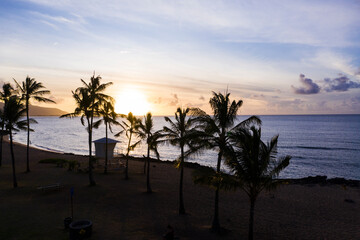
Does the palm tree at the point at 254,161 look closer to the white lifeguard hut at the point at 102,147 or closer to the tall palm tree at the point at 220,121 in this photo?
the tall palm tree at the point at 220,121

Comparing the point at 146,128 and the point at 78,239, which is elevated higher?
Result: the point at 146,128

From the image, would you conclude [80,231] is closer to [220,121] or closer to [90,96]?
[220,121]

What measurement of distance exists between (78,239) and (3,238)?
149 inches

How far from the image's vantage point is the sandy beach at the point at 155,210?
1336 centimetres

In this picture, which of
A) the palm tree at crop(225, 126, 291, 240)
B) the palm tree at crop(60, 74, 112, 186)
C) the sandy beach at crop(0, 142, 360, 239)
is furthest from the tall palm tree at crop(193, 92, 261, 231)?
the palm tree at crop(60, 74, 112, 186)

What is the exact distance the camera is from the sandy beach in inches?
526

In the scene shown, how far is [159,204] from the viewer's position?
18516 millimetres

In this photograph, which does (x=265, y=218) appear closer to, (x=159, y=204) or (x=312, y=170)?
(x=159, y=204)

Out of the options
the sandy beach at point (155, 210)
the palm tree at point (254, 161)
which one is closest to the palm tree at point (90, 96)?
the sandy beach at point (155, 210)

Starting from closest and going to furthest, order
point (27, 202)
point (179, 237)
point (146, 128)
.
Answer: point (179, 237) < point (27, 202) < point (146, 128)

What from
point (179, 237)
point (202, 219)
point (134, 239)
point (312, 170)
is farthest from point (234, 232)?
point (312, 170)

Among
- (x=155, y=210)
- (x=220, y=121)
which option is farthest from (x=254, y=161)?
(x=155, y=210)

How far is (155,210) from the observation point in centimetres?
1708

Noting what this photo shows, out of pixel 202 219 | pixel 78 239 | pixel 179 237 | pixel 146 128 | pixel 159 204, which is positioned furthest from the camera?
pixel 146 128
